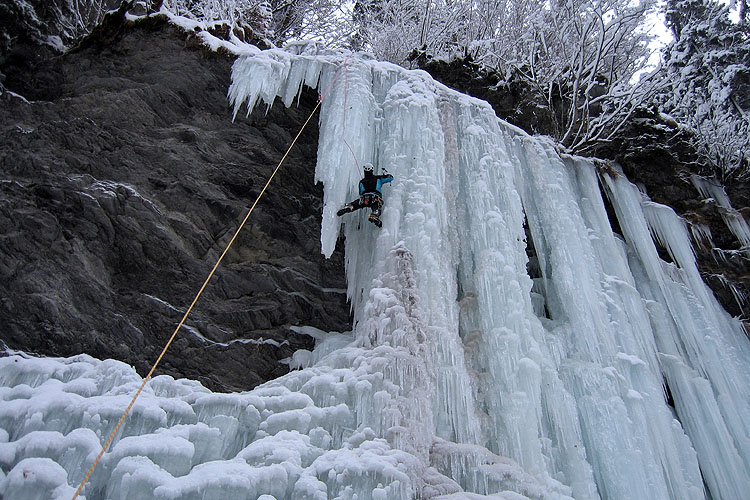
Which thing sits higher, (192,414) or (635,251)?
(635,251)

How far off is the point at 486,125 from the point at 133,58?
4.93 metres

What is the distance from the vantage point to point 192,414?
3602mm

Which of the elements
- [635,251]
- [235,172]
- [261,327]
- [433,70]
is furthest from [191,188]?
[635,251]

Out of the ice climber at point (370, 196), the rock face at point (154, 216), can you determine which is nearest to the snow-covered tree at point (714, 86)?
the ice climber at point (370, 196)

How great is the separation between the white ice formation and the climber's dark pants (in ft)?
0.67

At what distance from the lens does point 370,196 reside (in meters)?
5.17

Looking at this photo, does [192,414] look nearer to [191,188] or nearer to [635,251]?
[191,188]

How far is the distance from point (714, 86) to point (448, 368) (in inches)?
326

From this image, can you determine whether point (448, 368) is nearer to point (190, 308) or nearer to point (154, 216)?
point (190, 308)

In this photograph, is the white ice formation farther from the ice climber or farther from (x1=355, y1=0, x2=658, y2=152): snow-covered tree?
(x1=355, y1=0, x2=658, y2=152): snow-covered tree

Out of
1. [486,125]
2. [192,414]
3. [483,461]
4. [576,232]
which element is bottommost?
[192,414]

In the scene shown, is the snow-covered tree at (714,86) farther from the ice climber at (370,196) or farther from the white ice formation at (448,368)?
the ice climber at (370,196)

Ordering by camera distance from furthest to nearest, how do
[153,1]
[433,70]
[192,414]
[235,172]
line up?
[433,70] < [153,1] < [235,172] < [192,414]

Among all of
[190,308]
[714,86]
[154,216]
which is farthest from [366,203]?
[714,86]
